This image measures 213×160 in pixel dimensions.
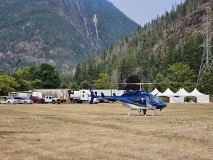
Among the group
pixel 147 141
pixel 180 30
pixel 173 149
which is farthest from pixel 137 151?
pixel 180 30

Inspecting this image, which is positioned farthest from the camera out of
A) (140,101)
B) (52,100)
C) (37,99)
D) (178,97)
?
(178,97)

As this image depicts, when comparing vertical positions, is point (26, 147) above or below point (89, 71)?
below

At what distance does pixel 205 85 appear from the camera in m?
102

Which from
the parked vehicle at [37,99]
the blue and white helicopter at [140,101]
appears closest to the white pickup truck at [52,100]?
the parked vehicle at [37,99]

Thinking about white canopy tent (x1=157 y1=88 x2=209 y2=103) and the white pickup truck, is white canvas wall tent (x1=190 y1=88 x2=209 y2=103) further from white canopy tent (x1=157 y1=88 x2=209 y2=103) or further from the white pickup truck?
the white pickup truck

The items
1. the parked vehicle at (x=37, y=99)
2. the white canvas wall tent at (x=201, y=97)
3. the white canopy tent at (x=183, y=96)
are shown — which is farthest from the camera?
the white canvas wall tent at (x=201, y=97)

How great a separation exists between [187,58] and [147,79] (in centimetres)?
1817

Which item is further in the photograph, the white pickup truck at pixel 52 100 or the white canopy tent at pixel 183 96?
the white canopy tent at pixel 183 96

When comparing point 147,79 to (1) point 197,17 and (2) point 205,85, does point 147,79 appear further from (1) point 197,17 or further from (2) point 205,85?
(1) point 197,17

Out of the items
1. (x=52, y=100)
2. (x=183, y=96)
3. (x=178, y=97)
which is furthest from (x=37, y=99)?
(x=183, y=96)

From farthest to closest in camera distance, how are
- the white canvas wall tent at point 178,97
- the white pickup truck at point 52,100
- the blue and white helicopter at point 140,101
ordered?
1. the white canvas wall tent at point 178,97
2. the white pickup truck at point 52,100
3. the blue and white helicopter at point 140,101

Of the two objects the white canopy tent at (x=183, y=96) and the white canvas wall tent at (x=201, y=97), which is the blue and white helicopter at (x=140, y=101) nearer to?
the white canopy tent at (x=183, y=96)

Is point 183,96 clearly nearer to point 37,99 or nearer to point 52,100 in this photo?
point 52,100

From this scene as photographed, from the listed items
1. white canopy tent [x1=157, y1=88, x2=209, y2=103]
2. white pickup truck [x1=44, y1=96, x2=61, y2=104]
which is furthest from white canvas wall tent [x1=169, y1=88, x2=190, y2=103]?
white pickup truck [x1=44, y1=96, x2=61, y2=104]
